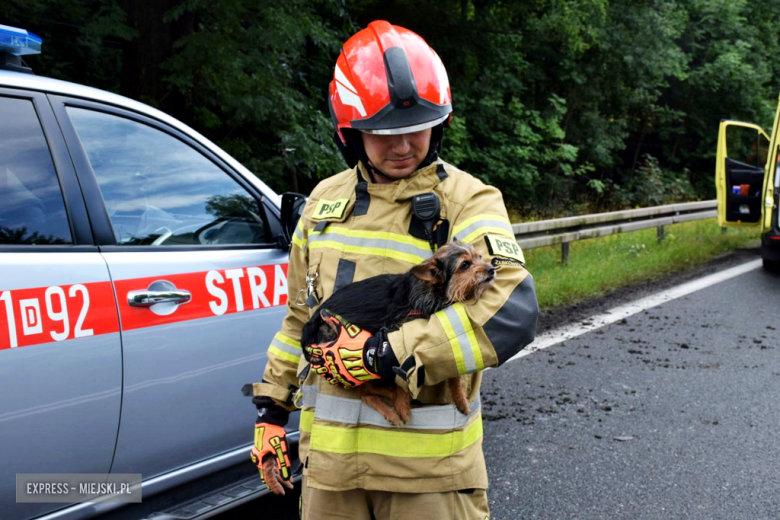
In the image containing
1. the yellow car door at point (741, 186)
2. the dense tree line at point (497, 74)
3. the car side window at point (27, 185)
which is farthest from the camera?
the yellow car door at point (741, 186)

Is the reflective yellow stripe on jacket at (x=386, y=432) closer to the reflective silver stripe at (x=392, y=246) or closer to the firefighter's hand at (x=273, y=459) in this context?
the firefighter's hand at (x=273, y=459)

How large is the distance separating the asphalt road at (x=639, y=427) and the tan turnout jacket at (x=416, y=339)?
1818 millimetres

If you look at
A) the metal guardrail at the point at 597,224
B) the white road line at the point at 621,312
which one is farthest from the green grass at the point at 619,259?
the white road line at the point at 621,312

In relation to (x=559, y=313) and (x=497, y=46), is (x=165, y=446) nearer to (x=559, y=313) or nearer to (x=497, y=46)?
(x=559, y=313)

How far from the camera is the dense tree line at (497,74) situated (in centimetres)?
791

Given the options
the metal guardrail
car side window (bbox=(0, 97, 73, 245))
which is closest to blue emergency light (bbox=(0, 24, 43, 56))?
car side window (bbox=(0, 97, 73, 245))

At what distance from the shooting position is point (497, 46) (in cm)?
1647

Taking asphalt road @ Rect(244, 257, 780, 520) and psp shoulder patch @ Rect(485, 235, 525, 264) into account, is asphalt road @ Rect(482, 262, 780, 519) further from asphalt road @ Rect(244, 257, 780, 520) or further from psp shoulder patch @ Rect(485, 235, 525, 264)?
psp shoulder patch @ Rect(485, 235, 525, 264)

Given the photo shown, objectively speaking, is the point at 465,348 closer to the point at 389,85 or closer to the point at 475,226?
the point at 475,226

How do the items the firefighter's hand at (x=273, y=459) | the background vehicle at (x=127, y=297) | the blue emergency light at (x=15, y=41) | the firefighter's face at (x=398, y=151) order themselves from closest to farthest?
the firefighter's face at (x=398, y=151) < the firefighter's hand at (x=273, y=459) < the background vehicle at (x=127, y=297) < the blue emergency light at (x=15, y=41)

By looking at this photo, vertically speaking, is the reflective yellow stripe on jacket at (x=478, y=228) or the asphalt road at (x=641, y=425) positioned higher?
the reflective yellow stripe on jacket at (x=478, y=228)

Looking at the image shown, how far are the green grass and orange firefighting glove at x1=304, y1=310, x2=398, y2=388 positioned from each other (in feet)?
19.7

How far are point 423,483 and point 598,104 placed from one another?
21.2 m

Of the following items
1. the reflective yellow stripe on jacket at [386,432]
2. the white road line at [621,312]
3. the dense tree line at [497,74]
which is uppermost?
the dense tree line at [497,74]
